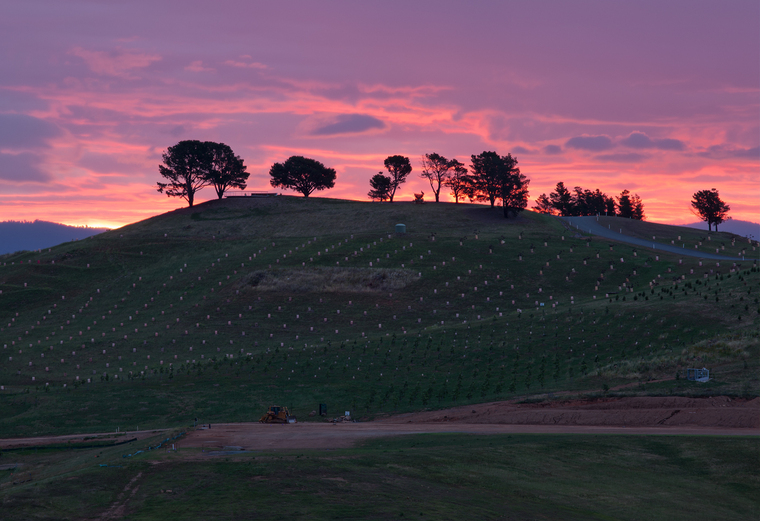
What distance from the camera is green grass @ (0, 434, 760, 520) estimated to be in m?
25.6

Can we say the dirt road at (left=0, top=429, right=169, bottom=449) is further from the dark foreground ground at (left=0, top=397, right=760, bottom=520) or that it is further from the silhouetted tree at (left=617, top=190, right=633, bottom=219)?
the silhouetted tree at (left=617, top=190, right=633, bottom=219)

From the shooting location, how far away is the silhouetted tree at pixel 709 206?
149375 millimetres

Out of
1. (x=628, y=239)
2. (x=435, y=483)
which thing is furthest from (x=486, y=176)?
(x=435, y=483)

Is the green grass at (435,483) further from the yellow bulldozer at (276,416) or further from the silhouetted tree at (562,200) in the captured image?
the silhouetted tree at (562,200)

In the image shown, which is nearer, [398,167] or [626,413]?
[626,413]

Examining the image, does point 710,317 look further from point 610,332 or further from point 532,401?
point 532,401

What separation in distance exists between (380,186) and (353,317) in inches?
3790

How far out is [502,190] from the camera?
438 feet

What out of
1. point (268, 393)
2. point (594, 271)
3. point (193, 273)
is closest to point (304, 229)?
point (193, 273)

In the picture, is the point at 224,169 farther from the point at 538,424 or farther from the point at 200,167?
the point at 538,424

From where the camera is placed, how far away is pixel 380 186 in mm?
179875

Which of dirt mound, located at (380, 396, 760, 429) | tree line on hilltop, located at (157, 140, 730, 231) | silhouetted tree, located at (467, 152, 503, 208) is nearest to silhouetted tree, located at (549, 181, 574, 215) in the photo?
tree line on hilltop, located at (157, 140, 730, 231)

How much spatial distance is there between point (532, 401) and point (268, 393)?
2425 cm

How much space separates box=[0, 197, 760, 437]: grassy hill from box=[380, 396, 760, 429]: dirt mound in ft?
6.71
